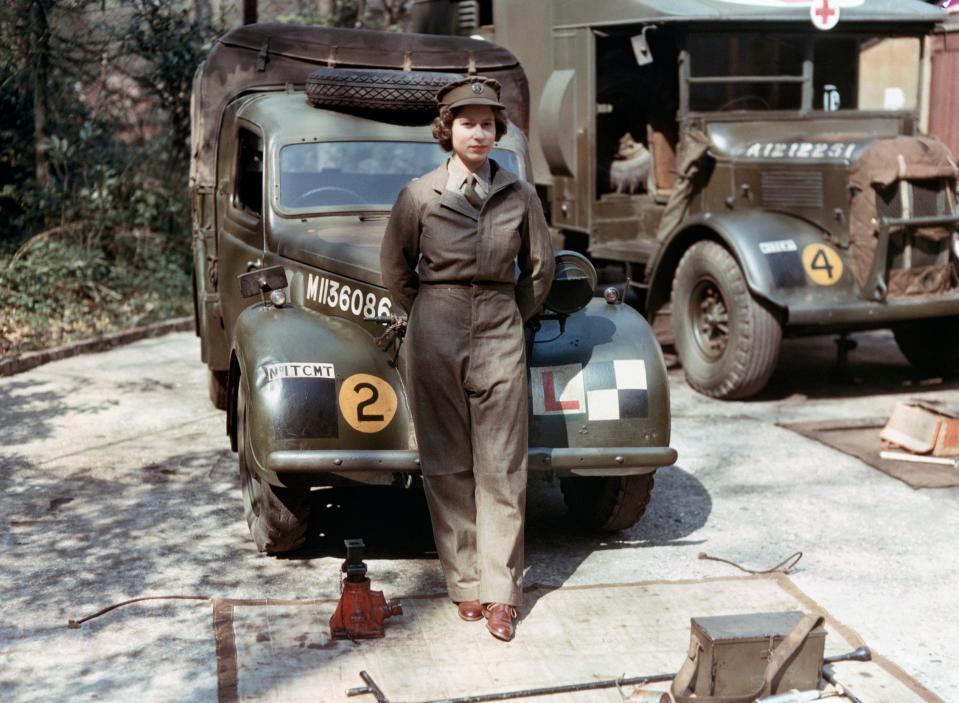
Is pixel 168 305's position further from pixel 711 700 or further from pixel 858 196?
pixel 711 700

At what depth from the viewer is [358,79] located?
666 centimetres

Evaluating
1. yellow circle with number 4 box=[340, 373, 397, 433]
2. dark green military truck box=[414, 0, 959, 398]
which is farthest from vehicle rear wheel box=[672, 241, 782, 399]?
yellow circle with number 4 box=[340, 373, 397, 433]

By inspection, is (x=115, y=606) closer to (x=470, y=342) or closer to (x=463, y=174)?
(x=470, y=342)

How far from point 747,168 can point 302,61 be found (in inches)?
124

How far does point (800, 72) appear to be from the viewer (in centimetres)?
930

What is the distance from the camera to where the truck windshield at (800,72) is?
9156 millimetres

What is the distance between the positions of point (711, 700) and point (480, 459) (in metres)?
1.22

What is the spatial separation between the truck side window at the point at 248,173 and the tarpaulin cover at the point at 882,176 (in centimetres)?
379

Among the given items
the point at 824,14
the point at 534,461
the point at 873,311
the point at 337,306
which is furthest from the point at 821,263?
the point at 534,461

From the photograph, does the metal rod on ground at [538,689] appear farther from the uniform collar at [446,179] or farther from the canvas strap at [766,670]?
the uniform collar at [446,179]

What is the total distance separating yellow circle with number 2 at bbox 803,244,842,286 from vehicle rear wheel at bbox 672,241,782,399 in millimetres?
357

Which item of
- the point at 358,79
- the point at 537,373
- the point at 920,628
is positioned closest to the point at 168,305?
the point at 358,79

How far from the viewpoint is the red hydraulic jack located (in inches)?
182

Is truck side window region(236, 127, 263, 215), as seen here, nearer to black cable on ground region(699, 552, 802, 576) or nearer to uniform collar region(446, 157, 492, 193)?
uniform collar region(446, 157, 492, 193)
